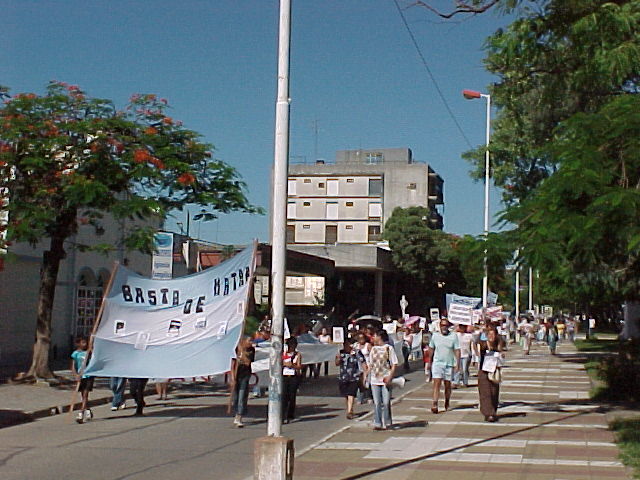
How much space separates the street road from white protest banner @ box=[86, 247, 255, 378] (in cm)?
108

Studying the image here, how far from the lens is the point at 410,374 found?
29312mm

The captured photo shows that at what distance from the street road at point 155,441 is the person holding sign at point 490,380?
2.44 meters

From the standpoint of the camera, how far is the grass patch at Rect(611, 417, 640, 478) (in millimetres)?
11481

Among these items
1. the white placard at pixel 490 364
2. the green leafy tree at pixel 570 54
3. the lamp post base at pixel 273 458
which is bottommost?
the lamp post base at pixel 273 458

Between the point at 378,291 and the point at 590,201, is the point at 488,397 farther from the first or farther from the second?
the point at 378,291

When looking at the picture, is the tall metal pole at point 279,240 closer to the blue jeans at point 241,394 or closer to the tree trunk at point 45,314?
the blue jeans at point 241,394

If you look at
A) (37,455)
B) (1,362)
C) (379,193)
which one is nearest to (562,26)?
(37,455)

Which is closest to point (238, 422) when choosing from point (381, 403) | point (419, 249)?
point (381, 403)

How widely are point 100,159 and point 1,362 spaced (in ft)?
33.9

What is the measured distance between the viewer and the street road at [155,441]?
37.0 ft

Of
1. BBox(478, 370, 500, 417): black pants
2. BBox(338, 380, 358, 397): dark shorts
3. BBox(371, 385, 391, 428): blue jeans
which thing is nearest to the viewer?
BBox(371, 385, 391, 428): blue jeans

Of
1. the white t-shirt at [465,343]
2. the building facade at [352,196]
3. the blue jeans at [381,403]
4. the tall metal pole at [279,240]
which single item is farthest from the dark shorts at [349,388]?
the building facade at [352,196]

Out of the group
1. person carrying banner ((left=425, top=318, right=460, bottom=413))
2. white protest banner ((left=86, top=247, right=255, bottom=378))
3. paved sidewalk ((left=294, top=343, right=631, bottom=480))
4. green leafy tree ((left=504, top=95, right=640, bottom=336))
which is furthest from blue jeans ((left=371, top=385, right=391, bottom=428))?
green leafy tree ((left=504, top=95, right=640, bottom=336))

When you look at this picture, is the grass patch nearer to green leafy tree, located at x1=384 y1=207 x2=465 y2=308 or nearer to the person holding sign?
the person holding sign
